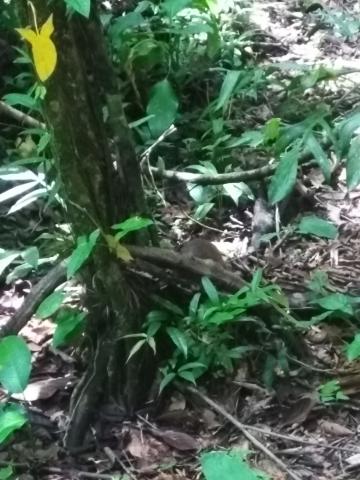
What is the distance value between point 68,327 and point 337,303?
0.73 meters

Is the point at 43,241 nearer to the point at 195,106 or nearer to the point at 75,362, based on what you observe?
the point at 75,362

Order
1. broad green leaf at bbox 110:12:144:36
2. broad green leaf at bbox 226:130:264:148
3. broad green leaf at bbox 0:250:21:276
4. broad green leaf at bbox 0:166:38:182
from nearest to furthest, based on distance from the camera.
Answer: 1. broad green leaf at bbox 0:250:21:276
2. broad green leaf at bbox 0:166:38:182
3. broad green leaf at bbox 226:130:264:148
4. broad green leaf at bbox 110:12:144:36

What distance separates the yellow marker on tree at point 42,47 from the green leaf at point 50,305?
2.02 feet

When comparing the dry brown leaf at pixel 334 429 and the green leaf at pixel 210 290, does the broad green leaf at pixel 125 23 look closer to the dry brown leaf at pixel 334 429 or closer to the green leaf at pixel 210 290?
the green leaf at pixel 210 290

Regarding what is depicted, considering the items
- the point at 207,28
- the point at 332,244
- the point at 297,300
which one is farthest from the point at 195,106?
the point at 297,300

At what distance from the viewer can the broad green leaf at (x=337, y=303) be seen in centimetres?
228

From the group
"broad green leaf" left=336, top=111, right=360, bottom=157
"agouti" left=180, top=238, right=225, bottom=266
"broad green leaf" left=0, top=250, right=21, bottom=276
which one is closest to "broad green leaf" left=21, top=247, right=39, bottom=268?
"broad green leaf" left=0, top=250, right=21, bottom=276

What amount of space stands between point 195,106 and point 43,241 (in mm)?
1011

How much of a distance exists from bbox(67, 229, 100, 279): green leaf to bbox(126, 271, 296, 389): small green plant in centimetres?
31

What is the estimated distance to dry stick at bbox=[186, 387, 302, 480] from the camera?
194 centimetres

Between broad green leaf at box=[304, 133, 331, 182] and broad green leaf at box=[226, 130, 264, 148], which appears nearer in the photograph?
broad green leaf at box=[304, 133, 331, 182]

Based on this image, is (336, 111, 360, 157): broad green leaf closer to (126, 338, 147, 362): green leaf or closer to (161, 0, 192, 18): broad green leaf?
(126, 338, 147, 362): green leaf

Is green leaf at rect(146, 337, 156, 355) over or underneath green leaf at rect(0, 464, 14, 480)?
over

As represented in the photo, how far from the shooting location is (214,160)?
3.03 m
